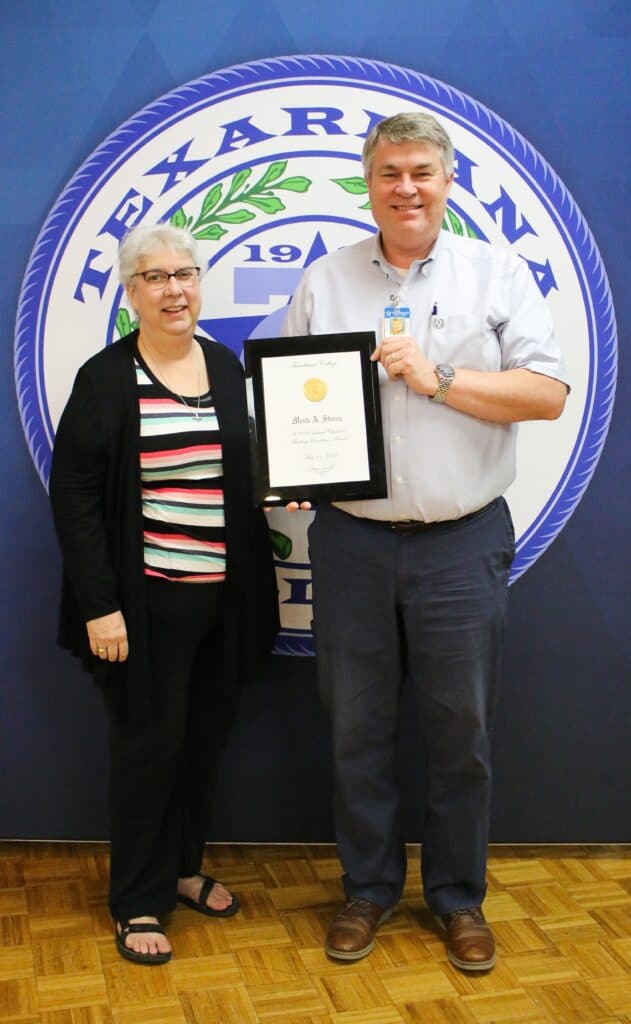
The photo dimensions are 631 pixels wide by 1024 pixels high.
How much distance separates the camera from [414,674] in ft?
8.75

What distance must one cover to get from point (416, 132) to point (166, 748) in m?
1.45

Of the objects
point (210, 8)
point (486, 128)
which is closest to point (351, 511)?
point (486, 128)

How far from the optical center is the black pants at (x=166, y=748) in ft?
8.71

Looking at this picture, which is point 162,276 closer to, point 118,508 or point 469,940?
point 118,508

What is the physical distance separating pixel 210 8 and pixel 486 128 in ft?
2.45

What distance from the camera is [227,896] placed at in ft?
9.61

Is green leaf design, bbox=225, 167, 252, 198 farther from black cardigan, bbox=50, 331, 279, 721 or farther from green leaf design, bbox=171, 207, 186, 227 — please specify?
black cardigan, bbox=50, 331, 279, 721

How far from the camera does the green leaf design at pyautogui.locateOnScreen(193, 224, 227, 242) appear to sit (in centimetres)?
301

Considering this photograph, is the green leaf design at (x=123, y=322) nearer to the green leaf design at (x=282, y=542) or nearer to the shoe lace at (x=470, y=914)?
the green leaf design at (x=282, y=542)

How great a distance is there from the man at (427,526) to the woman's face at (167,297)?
25cm

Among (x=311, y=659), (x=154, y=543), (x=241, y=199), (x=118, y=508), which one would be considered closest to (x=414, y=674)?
(x=311, y=659)

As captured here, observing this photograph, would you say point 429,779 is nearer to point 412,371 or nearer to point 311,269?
point 412,371

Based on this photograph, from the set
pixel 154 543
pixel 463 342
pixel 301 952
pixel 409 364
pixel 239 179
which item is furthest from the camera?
pixel 239 179

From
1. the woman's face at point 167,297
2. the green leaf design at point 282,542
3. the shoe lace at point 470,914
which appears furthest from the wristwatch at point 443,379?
the shoe lace at point 470,914
